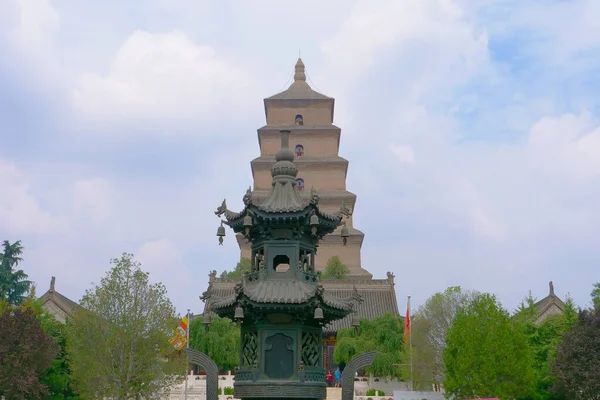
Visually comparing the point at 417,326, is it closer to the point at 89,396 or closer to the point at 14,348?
the point at 89,396

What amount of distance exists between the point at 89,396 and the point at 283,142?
58.9 ft

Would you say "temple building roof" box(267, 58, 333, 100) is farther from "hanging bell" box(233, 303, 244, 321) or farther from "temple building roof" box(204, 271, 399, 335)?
"hanging bell" box(233, 303, 244, 321)

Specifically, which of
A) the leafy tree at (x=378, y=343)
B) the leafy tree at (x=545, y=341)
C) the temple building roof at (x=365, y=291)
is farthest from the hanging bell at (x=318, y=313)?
the temple building roof at (x=365, y=291)

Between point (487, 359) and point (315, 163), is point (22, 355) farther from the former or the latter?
point (315, 163)

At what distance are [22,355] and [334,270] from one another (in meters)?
24.7

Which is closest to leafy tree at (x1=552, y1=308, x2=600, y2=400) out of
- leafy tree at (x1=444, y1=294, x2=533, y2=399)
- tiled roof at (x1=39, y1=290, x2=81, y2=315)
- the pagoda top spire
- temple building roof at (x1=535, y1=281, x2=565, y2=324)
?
leafy tree at (x1=444, y1=294, x2=533, y2=399)

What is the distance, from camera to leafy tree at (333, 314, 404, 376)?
124ft

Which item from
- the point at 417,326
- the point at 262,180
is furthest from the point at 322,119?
the point at 417,326

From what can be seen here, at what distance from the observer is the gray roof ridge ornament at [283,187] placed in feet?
53.5

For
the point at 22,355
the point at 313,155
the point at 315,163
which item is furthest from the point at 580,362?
the point at 313,155

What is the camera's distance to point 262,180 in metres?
58.0

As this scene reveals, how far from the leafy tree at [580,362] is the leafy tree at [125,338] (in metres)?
15.6

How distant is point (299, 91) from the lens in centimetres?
6125

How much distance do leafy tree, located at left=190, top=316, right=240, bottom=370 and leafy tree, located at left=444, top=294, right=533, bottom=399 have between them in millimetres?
13574
